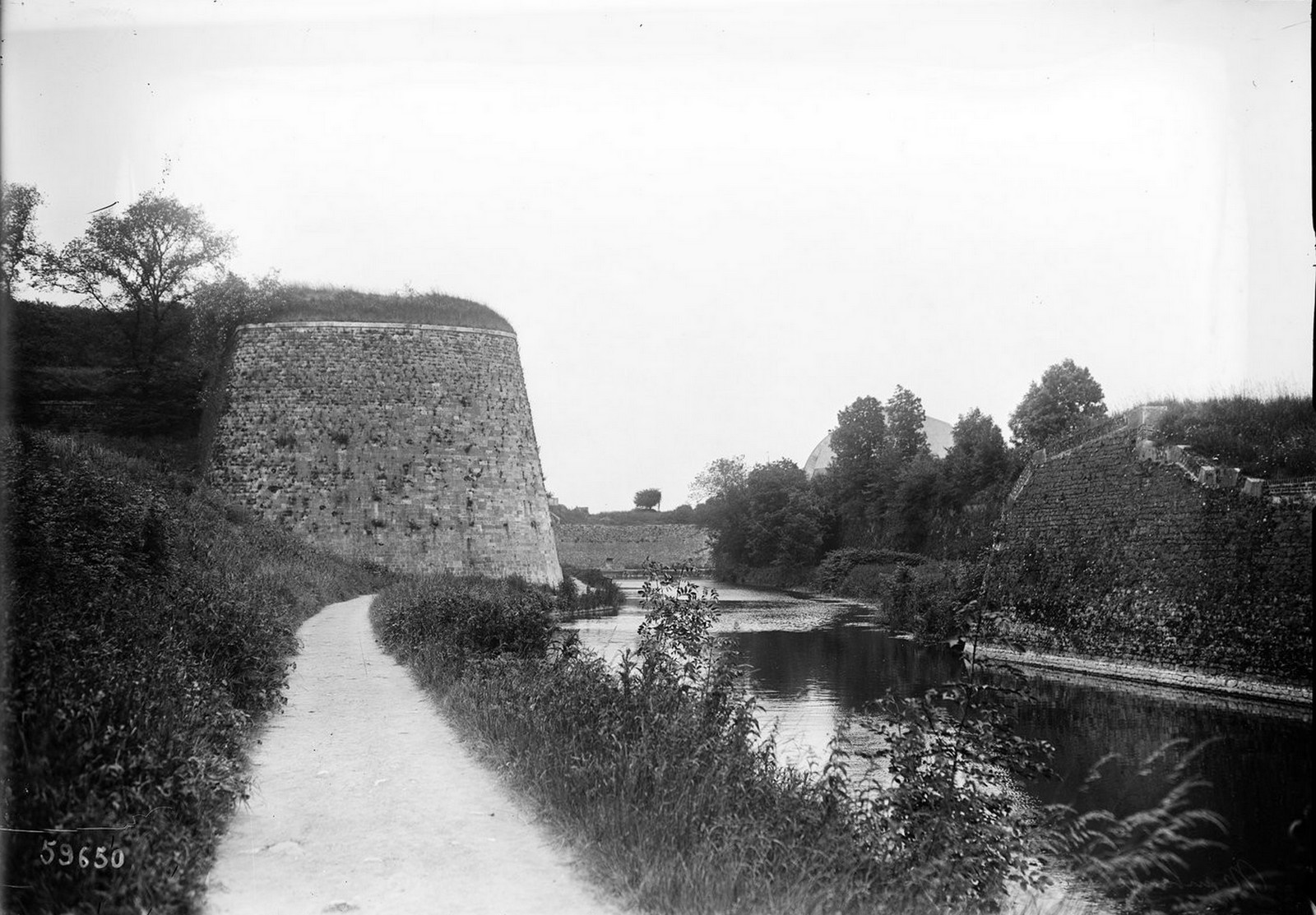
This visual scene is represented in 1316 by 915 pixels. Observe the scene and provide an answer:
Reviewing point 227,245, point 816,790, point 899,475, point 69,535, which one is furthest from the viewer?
point 899,475

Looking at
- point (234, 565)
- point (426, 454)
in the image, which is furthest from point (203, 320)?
point (234, 565)

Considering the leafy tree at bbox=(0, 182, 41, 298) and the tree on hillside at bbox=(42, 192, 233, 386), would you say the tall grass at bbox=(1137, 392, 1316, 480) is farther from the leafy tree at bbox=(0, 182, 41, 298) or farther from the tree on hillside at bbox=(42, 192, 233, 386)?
the tree on hillside at bbox=(42, 192, 233, 386)

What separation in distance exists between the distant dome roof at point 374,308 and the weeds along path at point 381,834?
78.1 feet

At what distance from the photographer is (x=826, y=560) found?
1780 inches

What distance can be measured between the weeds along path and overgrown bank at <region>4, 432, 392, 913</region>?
9.6 inches

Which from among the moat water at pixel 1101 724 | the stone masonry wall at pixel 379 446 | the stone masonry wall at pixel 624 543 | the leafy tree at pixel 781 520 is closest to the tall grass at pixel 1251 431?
the moat water at pixel 1101 724

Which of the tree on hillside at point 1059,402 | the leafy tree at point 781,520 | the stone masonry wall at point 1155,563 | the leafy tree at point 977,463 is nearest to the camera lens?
the stone masonry wall at point 1155,563

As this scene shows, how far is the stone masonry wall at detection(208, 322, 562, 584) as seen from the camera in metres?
28.6

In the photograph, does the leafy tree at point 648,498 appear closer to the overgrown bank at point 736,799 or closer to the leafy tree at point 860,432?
the leafy tree at point 860,432

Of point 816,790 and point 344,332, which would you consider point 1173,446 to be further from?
point 344,332

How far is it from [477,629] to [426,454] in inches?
691

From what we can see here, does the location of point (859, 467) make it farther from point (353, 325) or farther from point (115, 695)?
point (115, 695)

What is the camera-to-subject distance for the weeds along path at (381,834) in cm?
449

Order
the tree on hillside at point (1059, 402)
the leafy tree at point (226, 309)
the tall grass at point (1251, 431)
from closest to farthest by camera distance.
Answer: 1. the tall grass at point (1251, 431)
2. the leafy tree at point (226, 309)
3. the tree on hillside at point (1059, 402)
